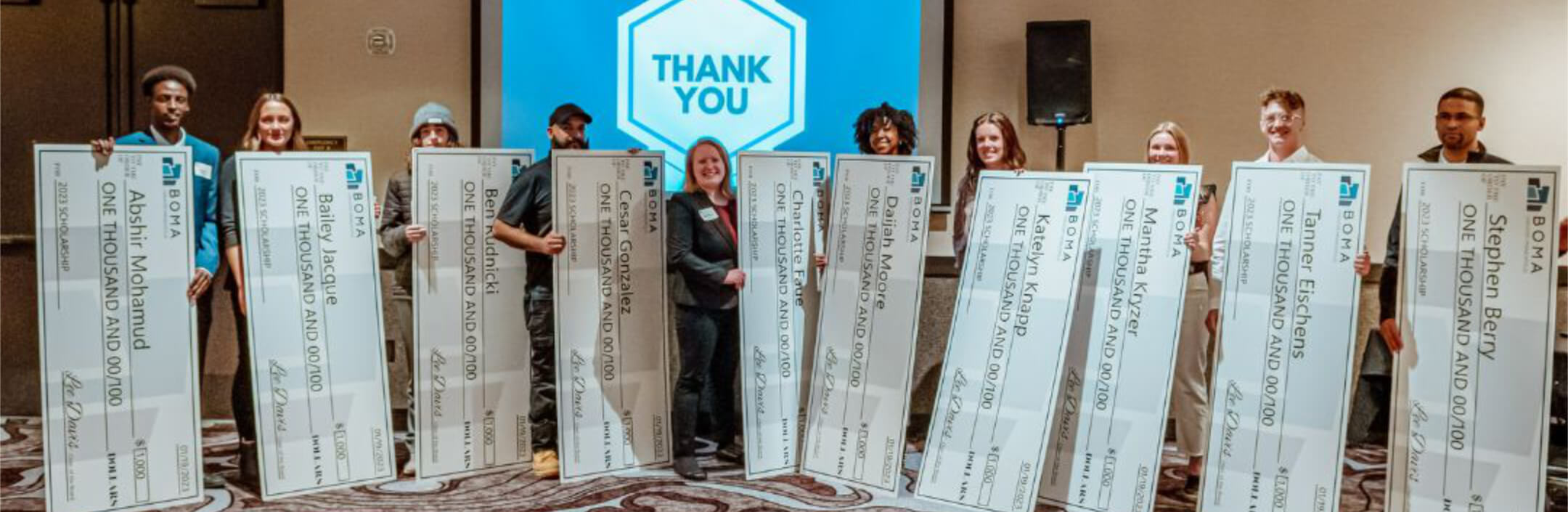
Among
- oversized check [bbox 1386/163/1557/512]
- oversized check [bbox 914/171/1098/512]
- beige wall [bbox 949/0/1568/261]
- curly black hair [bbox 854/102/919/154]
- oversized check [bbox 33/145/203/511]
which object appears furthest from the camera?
beige wall [bbox 949/0/1568/261]

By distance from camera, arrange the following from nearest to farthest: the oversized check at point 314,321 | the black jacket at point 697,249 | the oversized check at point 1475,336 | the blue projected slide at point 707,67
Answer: the oversized check at point 1475,336
the oversized check at point 314,321
the black jacket at point 697,249
the blue projected slide at point 707,67

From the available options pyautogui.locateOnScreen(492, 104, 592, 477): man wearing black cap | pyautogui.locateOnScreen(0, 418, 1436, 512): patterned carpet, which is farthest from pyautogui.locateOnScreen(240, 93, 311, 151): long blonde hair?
pyautogui.locateOnScreen(0, 418, 1436, 512): patterned carpet

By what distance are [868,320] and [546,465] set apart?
120cm

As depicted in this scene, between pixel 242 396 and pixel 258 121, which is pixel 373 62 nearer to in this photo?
pixel 258 121

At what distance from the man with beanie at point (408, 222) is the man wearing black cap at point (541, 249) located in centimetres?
31

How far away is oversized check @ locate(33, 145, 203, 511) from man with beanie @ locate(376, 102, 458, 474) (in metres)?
0.62

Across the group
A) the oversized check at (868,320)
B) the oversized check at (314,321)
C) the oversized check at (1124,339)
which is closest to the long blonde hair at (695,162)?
the oversized check at (868,320)

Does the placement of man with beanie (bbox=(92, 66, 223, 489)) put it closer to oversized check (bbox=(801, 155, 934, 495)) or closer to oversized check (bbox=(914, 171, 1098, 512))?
oversized check (bbox=(801, 155, 934, 495))

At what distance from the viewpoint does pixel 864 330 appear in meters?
3.59

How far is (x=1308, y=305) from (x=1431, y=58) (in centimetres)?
208

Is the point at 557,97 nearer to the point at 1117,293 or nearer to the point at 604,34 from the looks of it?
the point at 604,34

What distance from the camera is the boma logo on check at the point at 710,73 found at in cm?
454

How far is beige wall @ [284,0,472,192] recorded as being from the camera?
459 cm

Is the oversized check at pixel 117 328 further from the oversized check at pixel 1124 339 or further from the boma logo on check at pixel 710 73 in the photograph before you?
the oversized check at pixel 1124 339
